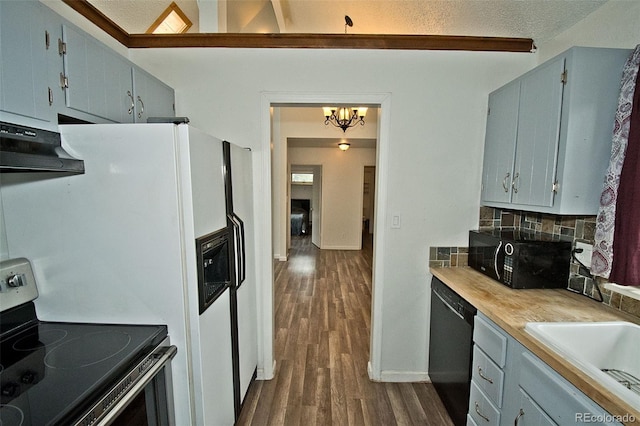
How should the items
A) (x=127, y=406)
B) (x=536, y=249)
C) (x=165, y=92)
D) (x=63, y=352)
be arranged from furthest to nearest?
1. (x=165, y=92)
2. (x=536, y=249)
3. (x=63, y=352)
4. (x=127, y=406)

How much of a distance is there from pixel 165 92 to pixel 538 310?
263 centimetres

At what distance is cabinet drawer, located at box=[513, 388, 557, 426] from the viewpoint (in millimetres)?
1077

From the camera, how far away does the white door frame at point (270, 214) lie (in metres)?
2.08

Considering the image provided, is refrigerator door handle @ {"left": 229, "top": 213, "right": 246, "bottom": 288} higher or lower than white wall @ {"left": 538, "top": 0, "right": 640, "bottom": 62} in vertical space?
lower

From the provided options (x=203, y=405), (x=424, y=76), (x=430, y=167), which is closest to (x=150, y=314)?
(x=203, y=405)

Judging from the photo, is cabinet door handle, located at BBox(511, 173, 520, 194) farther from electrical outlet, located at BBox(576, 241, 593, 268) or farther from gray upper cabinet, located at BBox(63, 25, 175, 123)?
gray upper cabinet, located at BBox(63, 25, 175, 123)

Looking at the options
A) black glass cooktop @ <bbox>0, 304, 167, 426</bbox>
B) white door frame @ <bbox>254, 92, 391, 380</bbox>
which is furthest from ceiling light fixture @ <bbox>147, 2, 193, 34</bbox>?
black glass cooktop @ <bbox>0, 304, 167, 426</bbox>

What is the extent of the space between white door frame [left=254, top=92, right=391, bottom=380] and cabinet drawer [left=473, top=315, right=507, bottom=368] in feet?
2.51

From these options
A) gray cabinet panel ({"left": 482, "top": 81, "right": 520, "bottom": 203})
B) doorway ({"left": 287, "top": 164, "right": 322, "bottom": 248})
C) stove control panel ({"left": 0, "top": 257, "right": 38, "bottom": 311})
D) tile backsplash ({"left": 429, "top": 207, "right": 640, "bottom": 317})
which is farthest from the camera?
doorway ({"left": 287, "top": 164, "right": 322, "bottom": 248})

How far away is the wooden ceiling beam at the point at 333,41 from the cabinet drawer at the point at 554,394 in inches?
78.6

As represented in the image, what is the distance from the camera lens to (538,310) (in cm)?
140

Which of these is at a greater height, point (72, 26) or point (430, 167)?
point (72, 26)

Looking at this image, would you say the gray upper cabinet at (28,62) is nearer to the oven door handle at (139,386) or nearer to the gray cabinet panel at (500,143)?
the oven door handle at (139,386)

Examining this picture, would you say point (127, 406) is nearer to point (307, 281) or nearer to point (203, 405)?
point (203, 405)
